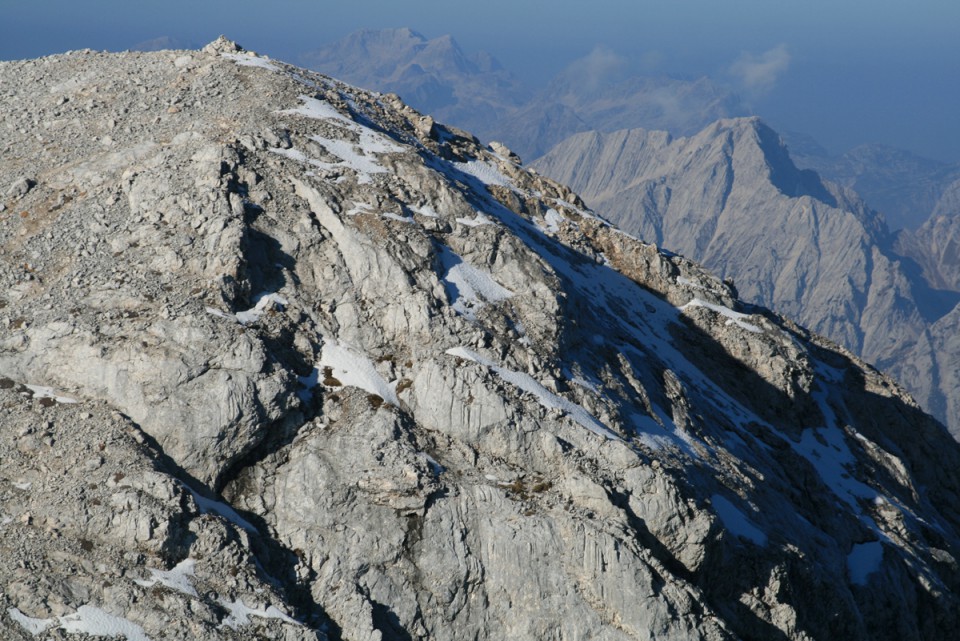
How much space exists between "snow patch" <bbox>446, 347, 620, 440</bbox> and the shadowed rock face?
235 millimetres

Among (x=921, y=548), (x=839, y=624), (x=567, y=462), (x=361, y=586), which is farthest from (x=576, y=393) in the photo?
(x=921, y=548)

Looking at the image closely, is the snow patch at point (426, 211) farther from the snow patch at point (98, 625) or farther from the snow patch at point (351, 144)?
the snow patch at point (98, 625)

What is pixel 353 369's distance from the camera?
56.2m

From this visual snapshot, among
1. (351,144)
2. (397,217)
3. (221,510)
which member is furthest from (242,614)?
(351,144)

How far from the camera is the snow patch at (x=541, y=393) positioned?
2216 inches

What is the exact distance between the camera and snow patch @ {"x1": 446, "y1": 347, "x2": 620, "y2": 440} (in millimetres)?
56281

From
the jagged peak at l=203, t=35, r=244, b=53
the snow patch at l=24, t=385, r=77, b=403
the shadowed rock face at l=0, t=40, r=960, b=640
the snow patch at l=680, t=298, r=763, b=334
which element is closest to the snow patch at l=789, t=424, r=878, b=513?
the shadowed rock face at l=0, t=40, r=960, b=640

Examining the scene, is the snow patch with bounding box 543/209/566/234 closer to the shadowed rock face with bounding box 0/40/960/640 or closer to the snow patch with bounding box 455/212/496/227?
the shadowed rock face with bounding box 0/40/960/640

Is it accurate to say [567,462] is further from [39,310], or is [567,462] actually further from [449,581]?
[39,310]

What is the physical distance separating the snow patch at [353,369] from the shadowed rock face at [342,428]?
0.19 meters

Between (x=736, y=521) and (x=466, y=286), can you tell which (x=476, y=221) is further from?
(x=736, y=521)

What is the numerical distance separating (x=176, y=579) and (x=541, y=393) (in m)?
23.9

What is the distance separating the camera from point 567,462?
53406mm

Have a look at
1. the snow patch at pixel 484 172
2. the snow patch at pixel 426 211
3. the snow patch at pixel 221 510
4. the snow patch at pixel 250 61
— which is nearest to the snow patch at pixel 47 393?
the snow patch at pixel 221 510
